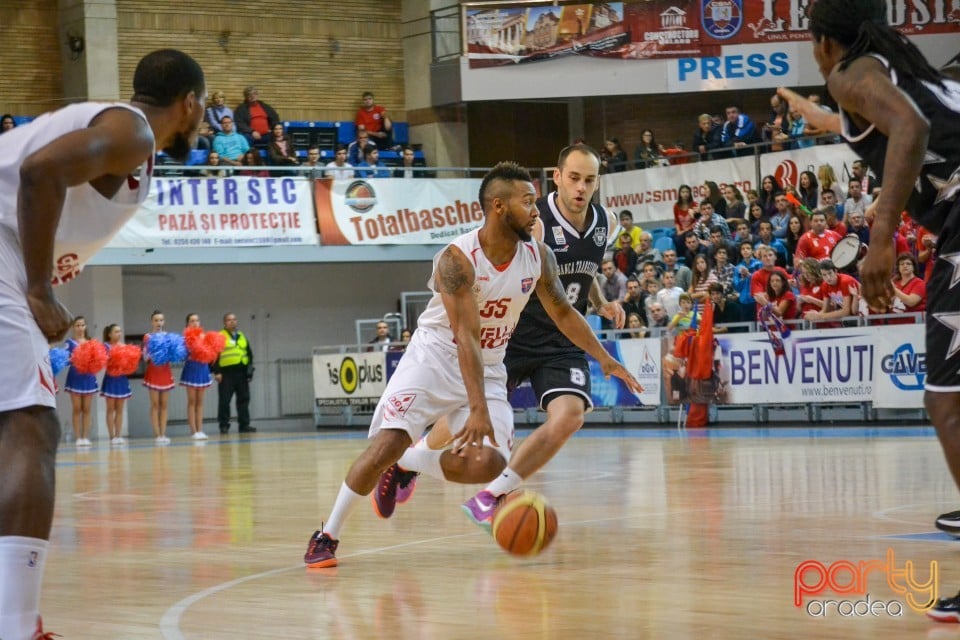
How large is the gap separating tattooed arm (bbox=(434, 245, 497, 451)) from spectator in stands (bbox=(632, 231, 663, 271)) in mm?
14993

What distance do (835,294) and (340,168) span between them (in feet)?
34.7

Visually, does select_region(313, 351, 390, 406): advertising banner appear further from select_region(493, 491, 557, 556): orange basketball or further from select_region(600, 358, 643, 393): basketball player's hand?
select_region(493, 491, 557, 556): orange basketball

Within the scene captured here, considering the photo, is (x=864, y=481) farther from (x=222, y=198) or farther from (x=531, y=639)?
(x=222, y=198)

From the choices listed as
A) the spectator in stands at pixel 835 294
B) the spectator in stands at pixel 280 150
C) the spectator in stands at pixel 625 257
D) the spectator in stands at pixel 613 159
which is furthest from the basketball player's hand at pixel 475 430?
the spectator in stands at pixel 280 150

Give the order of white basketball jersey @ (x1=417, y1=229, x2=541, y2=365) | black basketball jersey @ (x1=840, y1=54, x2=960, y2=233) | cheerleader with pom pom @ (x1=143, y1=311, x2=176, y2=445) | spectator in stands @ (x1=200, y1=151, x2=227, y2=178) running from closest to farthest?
black basketball jersey @ (x1=840, y1=54, x2=960, y2=233), white basketball jersey @ (x1=417, y1=229, x2=541, y2=365), cheerleader with pom pom @ (x1=143, y1=311, x2=176, y2=445), spectator in stands @ (x1=200, y1=151, x2=227, y2=178)

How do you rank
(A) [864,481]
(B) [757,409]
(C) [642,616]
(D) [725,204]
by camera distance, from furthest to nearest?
(D) [725,204] < (B) [757,409] < (A) [864,481] < (C) [642,616]

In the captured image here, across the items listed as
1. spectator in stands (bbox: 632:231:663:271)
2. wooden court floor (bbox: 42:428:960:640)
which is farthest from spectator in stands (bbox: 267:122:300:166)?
wooden court floor (bbox: 42:428:960:640)

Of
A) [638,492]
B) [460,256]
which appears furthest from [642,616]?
[638,492]

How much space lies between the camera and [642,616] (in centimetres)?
493

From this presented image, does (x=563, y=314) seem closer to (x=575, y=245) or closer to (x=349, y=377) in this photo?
(x=575, y=245)

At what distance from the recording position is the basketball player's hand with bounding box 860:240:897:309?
4223 millimetres

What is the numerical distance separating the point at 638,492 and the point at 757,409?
9.00m

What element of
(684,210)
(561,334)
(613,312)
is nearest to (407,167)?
(684,210)

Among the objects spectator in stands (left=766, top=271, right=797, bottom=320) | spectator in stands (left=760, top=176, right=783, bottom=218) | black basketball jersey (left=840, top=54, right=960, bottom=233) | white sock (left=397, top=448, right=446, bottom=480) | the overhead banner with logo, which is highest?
the overhead banner with logo
